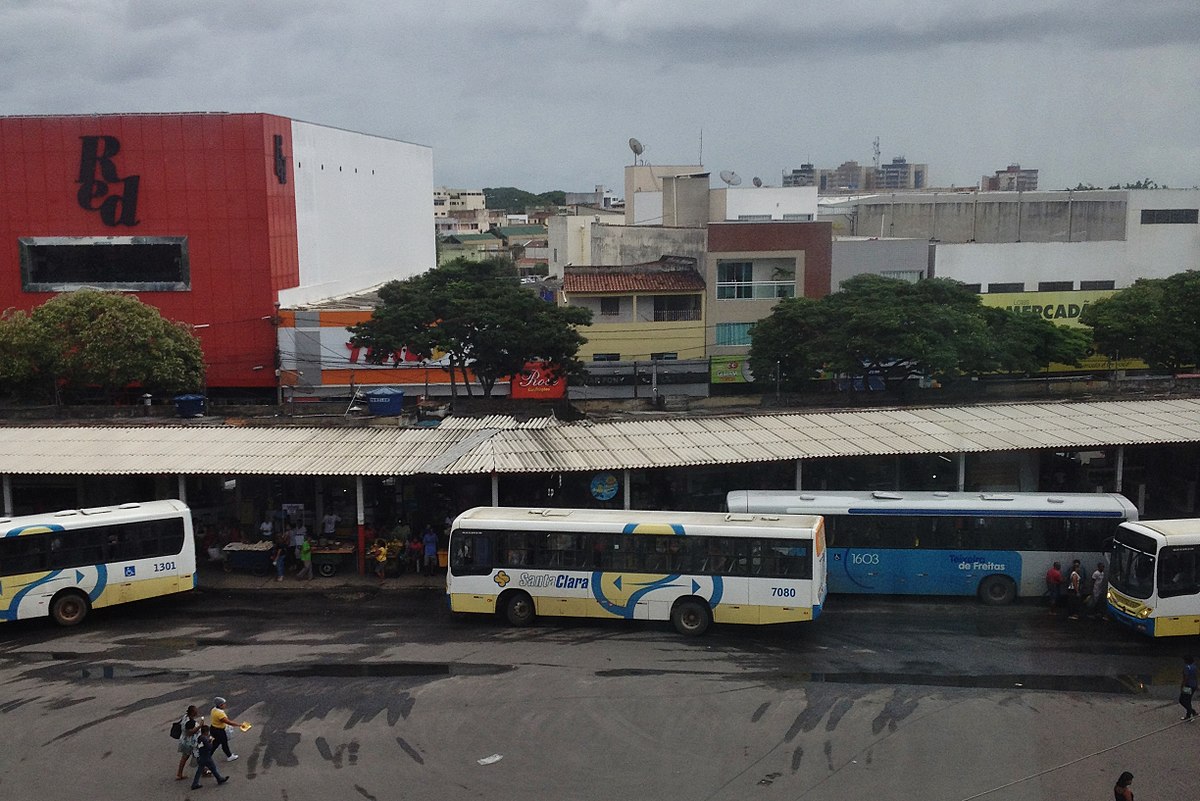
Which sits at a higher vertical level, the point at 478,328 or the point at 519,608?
the point at 478,328

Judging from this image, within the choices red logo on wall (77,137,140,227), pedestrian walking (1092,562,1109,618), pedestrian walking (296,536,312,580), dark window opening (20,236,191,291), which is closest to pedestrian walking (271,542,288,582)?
pedestrian walking (296,536,312,580)

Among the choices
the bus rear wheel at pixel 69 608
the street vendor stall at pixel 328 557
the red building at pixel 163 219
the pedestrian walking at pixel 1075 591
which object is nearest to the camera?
the bus rear wheel at pixel 69 608

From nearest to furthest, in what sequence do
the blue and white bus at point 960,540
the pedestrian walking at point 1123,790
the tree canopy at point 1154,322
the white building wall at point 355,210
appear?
the pedestrian walking at point 1123,790 < the blue and white bus at point 960,540 < the tree canopy at point 1154,322 < the white building wall at point 355,210

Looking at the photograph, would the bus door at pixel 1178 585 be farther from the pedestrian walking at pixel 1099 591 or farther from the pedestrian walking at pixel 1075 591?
the pedestrian walking at pixel 1075 591

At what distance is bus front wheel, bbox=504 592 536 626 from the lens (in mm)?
19250

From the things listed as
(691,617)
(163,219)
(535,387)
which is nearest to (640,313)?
(535,387)

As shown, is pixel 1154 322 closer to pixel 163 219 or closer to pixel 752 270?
pixel 752 270

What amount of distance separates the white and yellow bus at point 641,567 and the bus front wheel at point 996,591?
140 inches

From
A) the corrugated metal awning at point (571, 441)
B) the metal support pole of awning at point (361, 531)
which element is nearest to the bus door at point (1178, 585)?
the corrugated metal awning at point (571, 441)

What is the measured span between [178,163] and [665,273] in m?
21.3

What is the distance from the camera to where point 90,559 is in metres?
19.4

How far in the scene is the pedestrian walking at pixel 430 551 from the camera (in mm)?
22422

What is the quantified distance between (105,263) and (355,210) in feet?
57.7

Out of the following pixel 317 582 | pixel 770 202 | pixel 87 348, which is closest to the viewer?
pixel 317 582
